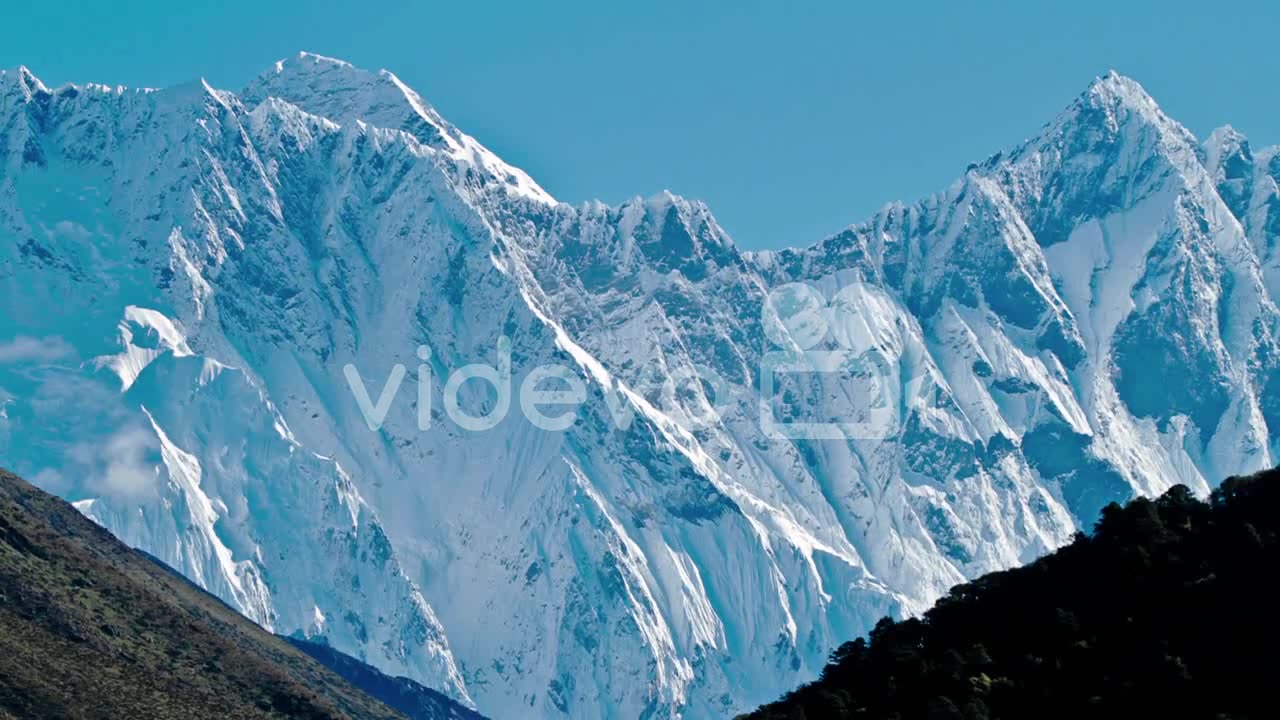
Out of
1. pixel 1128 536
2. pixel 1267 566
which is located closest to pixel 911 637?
pixel 1128 536

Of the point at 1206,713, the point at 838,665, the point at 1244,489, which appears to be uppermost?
the point at 1244,489

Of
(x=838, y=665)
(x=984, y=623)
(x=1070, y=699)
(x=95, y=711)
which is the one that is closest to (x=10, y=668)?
(x=95, y=711)

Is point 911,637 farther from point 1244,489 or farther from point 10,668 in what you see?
point 10,668

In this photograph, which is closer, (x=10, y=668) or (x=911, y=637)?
(x=911, y=637)

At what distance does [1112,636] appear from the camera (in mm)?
126750

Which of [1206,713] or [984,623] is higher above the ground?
[984,623]

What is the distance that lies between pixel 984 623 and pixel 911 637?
23.3 feet

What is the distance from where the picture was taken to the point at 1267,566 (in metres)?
129

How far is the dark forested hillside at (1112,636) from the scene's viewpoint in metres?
118

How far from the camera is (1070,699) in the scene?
120m

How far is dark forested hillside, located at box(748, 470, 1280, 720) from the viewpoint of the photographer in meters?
118

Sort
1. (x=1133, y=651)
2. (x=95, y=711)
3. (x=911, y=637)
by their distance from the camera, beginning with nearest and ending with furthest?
1. (x=1133, y=651)
2. (x=911, y=637)
3. (x=95, y=711)

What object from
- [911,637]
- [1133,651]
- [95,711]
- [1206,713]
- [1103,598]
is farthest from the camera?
[95,711]

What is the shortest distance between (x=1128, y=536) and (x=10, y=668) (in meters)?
103
